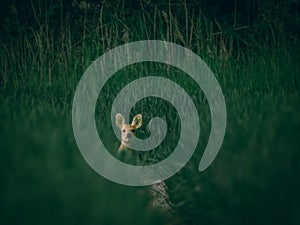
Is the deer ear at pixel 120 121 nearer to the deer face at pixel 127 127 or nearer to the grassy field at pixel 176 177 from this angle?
the deer face at pixel 127 127

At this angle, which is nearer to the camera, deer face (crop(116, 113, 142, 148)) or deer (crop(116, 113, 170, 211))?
deer (crop(116, 113, 170, 211))

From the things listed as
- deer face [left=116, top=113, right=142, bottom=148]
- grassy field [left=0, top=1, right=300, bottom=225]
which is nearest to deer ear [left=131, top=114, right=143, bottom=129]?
deer face [left=116, top=113, right=142, bottom=148]

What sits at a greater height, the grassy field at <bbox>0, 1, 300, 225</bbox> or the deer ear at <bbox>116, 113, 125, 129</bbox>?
the grassy field at <bbox>0, 1, 300, 225</bbox>

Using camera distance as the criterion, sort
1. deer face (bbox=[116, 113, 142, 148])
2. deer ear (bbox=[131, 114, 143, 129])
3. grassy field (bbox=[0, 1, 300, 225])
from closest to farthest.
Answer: grassy field (bbox=[0, 1, 300, 225]) → deer face (bbox=[116, 113, 142, 148]) → deer ear (bbox=[131, 114, 143, 129])

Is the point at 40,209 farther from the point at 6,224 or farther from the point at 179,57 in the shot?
the point at 179,57

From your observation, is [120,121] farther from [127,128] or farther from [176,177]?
[176,177]

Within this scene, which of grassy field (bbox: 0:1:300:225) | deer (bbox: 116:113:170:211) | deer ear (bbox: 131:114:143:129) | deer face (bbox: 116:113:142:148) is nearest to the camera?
grassy field (bbox: 0:1:300:225)

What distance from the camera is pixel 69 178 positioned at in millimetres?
1511

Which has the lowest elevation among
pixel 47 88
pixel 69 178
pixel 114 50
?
pixel 47 88

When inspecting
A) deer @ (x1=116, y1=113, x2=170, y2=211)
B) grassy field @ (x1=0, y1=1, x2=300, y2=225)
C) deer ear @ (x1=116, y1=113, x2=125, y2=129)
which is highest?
grassy field @ (x1=0, y1=1, x2=300, y2=225)

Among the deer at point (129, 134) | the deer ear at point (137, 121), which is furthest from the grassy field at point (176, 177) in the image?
the deer ear at point (137, 121)

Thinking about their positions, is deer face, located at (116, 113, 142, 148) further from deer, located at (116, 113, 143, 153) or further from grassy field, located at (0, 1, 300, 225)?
grassy field, located at (0, 1, 300, 225)

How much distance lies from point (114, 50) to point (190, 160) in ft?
7.14

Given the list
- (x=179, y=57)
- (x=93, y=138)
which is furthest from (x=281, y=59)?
(x=93, y=138)
